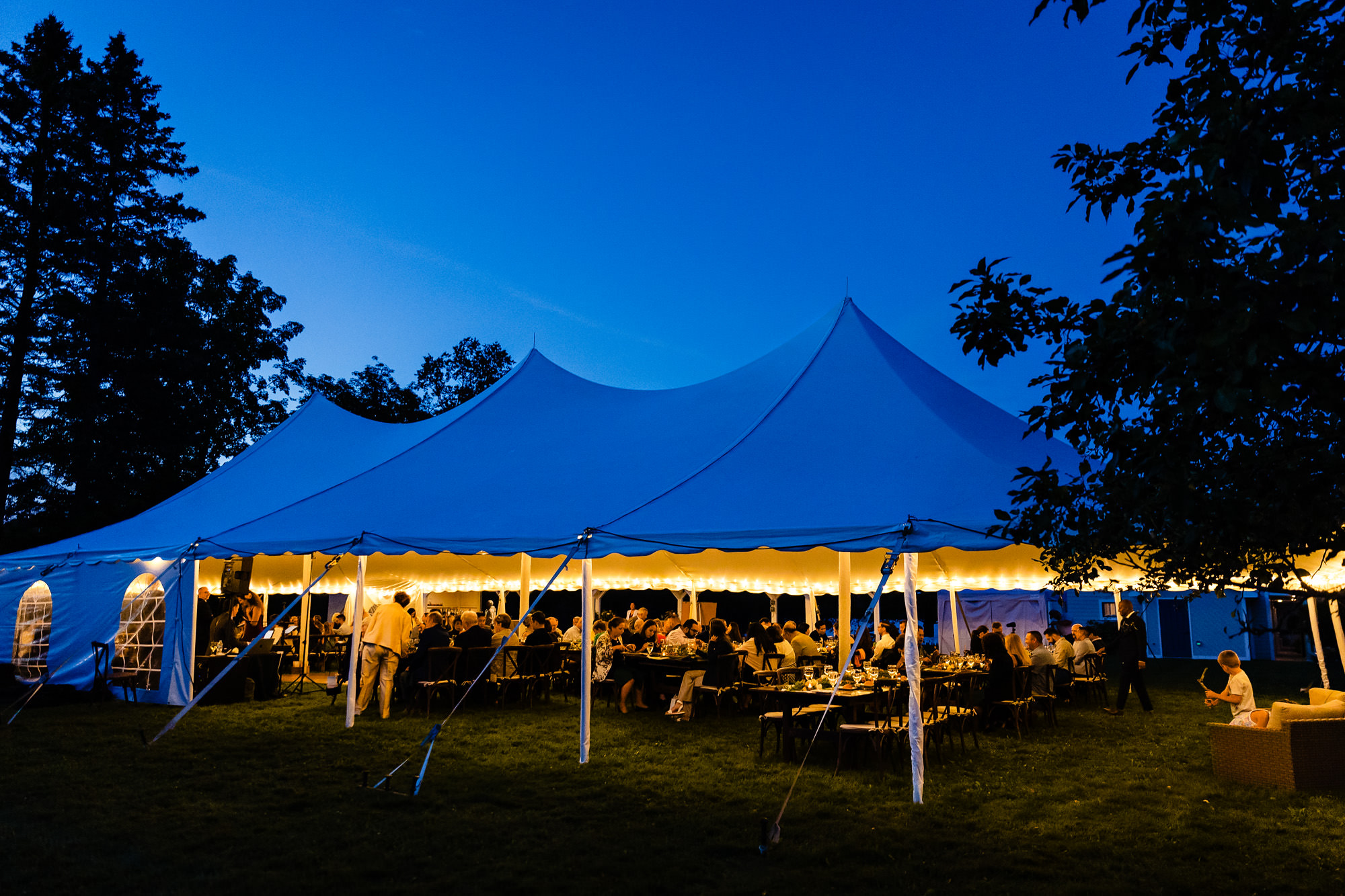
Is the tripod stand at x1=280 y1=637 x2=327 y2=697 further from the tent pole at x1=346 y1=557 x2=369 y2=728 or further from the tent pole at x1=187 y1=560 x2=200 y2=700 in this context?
the tent pole at x1=346 y1=557 x2=369 y2=728

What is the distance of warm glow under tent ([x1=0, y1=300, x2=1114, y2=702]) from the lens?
7.46m

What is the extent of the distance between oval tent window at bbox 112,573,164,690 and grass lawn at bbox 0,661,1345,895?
206cm

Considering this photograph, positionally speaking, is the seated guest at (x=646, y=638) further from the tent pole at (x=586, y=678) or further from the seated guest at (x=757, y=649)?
the tent pole at (x=586, y=678)

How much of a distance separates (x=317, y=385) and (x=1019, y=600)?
28355 millimetres

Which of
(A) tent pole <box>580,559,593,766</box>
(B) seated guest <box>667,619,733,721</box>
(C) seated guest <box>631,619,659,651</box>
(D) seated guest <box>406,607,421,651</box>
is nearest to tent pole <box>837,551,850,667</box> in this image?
(B) seated guest <box>667,619,733,721</box>

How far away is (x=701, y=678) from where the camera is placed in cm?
1080

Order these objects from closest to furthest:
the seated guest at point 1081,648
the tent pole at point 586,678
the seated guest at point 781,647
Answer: the tent pole at point 586,678 < the seated guest at point 781,647 < the seated guest at point 1081,648

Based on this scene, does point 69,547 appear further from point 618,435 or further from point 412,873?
point 412,873

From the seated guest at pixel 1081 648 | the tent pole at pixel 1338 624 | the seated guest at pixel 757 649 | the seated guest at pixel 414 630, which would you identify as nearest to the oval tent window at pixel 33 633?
the seated guest at pixel 414 630

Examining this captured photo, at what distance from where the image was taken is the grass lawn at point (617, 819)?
15.0 ft

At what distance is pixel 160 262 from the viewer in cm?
2511

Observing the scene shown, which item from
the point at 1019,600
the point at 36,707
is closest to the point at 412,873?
the point at 36,707

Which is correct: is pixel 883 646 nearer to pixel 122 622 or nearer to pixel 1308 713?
pixel 1308 713

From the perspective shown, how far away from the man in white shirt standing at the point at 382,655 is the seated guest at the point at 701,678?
11.1 ft
